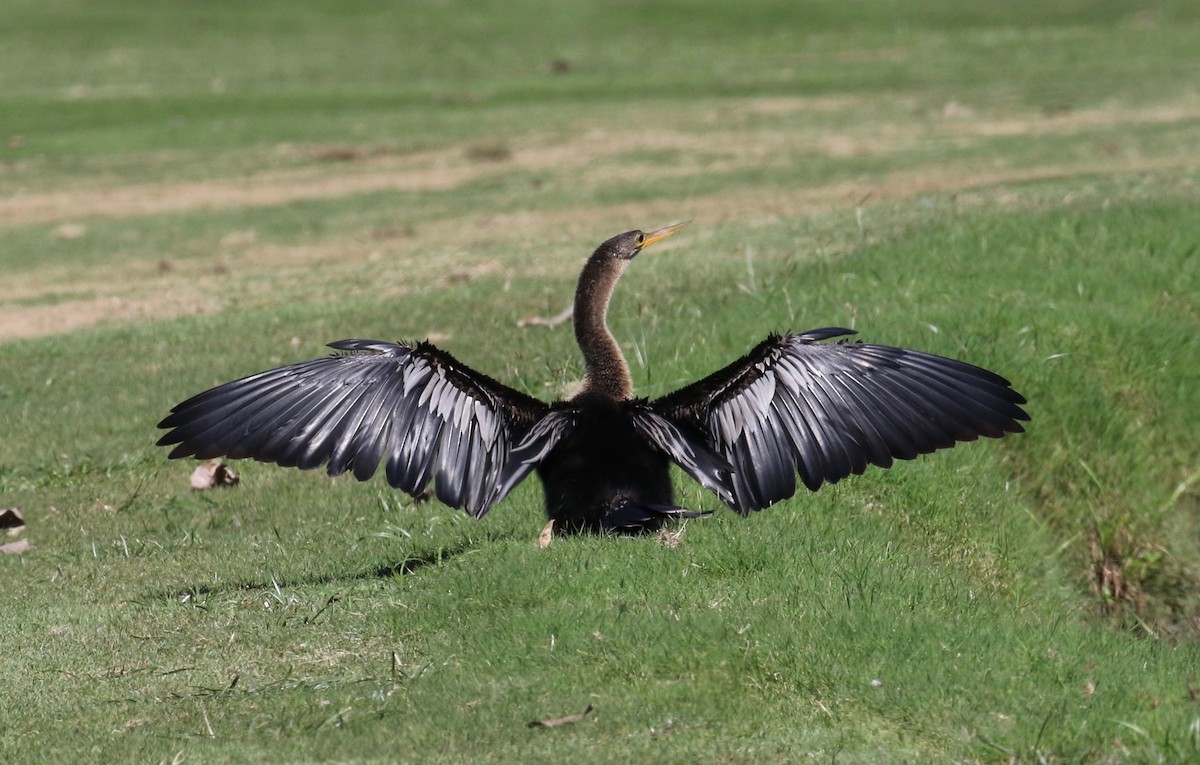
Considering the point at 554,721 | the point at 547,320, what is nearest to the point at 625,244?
the point at 554,721

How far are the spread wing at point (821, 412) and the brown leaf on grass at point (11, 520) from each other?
3.42 m

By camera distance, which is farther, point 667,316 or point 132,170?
point 132,170

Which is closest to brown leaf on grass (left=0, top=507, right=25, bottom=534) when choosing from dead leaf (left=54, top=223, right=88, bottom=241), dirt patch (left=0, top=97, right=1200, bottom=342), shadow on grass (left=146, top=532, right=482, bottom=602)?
shadow on grass (left=146, top=532, right=482, bottom=602)

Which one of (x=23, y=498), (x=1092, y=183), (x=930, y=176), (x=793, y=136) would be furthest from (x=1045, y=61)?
(x=23, y=498)

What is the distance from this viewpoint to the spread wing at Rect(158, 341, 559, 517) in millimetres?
5477

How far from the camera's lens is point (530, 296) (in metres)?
10.6

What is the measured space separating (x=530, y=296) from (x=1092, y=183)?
5.07m

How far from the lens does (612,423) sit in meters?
5.82

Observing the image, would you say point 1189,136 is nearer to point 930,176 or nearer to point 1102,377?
point 930,176

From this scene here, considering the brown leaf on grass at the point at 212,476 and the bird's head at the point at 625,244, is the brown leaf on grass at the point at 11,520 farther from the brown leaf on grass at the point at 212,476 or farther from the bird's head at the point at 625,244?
the bird's head at the point at 625,244

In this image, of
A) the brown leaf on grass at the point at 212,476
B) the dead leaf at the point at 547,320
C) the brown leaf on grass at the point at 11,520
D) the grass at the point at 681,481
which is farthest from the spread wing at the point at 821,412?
the dead leaf at the point at 547,320

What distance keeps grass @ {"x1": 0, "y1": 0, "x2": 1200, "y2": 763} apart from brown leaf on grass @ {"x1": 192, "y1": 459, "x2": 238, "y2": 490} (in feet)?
0.24

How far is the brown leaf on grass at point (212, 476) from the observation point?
7719 mm

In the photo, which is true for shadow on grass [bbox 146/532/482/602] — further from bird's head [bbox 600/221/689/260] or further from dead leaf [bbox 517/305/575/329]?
dead leaf [bbox 517/305/575/329]
